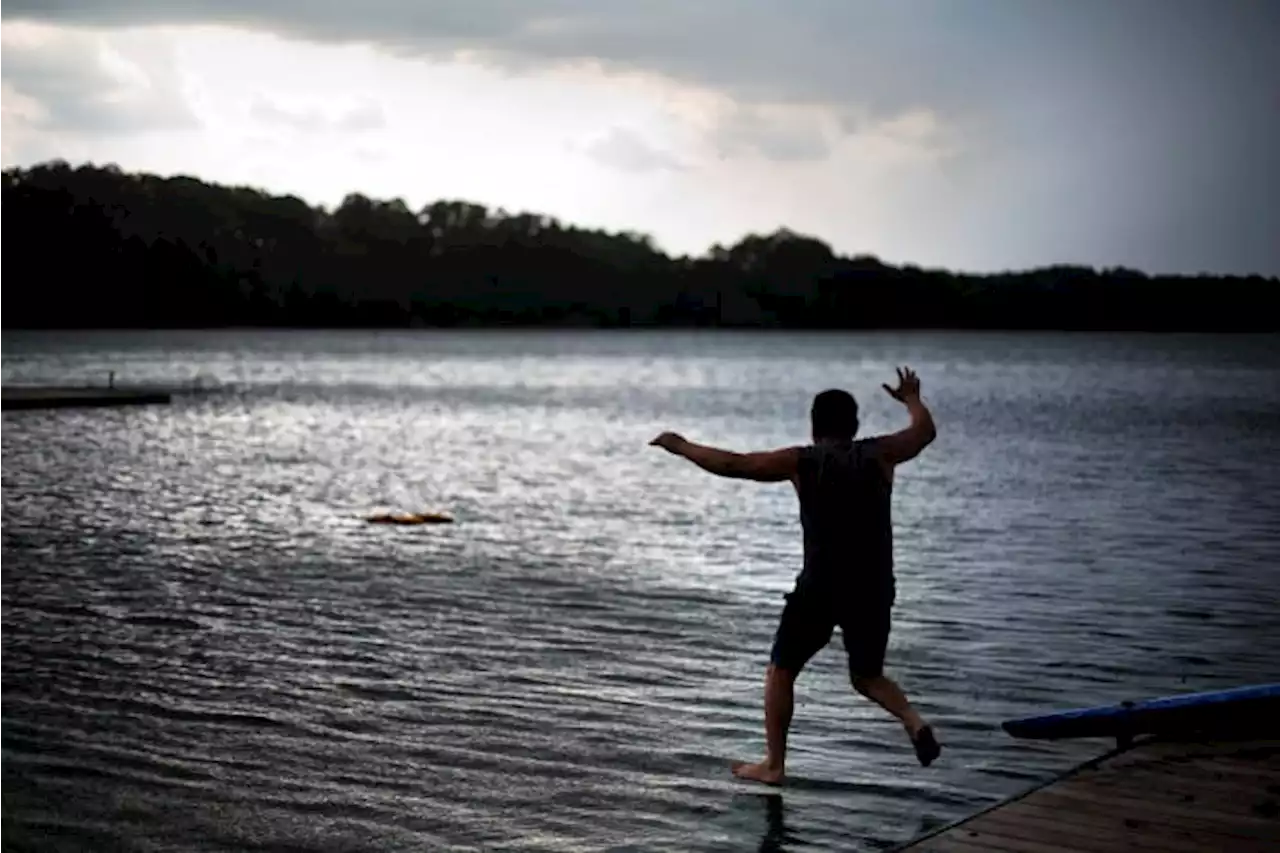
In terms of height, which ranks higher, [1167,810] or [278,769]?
[1167,810]

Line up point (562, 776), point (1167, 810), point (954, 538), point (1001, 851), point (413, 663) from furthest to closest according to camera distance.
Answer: point (954, 538) < point (413, 663) < point (562, 776) < point (1167, 810) < point (1001, 851)

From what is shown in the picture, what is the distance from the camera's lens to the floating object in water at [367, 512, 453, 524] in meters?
23.3

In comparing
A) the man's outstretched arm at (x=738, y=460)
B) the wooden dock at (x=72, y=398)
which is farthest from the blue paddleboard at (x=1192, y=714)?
the wooden dock at (x=72, y=398)

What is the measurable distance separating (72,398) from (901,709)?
50504mm

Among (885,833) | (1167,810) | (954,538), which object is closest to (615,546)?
(954,538)

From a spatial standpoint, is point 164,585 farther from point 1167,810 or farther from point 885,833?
point 1167,810

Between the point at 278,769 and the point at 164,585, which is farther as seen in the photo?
the point at 164,585

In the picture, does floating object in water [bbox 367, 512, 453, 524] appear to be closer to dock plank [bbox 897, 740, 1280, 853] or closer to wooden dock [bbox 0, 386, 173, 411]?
dock plank [bbox 897, 740, 1280, 853]

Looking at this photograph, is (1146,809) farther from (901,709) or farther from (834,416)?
(834,416)

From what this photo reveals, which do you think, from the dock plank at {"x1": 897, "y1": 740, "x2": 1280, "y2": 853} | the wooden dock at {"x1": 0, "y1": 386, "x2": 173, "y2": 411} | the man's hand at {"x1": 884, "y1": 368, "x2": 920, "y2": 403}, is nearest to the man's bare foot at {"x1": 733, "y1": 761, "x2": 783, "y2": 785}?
the dock plank at {"x1": 897, "y1": 740, "x2": 1280, "y2": 853}

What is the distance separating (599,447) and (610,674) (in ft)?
99.1

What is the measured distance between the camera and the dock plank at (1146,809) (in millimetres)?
6586

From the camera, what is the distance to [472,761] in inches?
381

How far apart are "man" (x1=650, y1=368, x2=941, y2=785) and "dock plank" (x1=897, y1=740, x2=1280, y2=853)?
0.82 metres
